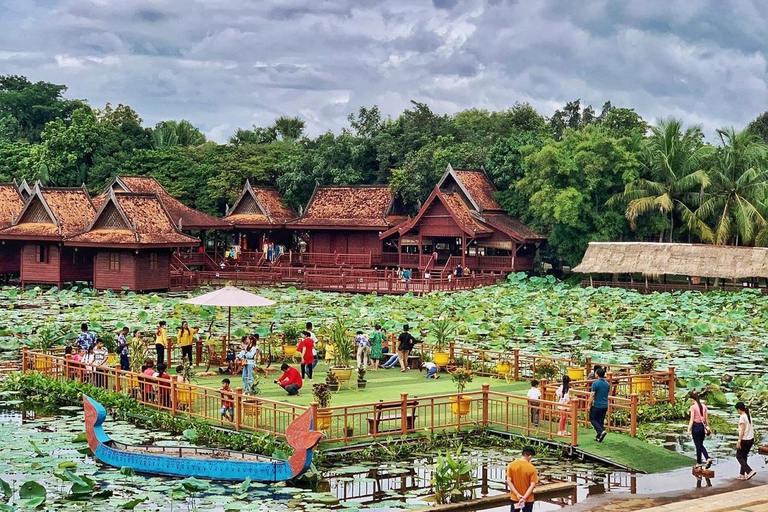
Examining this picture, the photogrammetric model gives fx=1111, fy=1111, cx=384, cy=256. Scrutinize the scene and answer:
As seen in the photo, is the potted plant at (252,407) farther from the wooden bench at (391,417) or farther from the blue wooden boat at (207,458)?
the wooden bench at (391,417)

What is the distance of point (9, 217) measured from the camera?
57.4 m

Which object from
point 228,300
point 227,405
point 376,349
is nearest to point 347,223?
point 376,349

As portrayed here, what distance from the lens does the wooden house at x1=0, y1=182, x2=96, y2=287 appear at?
52.9 m

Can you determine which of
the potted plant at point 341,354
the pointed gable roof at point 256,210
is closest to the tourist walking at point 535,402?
the potted plant at point 341,354

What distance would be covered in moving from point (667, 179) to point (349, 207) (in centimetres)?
1747

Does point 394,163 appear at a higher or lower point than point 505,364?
higher

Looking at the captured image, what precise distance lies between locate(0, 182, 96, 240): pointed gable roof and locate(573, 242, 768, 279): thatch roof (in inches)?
968

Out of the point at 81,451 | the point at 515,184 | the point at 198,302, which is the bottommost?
the point at 81,451

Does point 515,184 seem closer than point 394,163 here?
Yes

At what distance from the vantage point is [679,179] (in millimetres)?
56031

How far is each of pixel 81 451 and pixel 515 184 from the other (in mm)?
41964

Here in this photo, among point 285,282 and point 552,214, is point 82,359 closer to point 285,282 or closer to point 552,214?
point 285,282

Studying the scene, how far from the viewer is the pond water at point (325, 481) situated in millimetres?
16719

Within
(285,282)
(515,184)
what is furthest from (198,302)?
(515,184)
